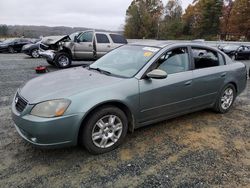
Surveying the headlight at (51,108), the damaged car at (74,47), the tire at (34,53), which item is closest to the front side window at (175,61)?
the headlight at (51,108)

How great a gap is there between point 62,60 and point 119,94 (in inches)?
303

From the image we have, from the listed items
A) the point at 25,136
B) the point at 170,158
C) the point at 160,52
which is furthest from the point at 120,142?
the point at 160,52

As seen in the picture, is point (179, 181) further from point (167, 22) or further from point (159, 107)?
point (167, 22)

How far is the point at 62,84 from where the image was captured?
318 cm

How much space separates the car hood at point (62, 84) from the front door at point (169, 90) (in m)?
0.48

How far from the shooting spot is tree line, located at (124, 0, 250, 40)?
146 feet

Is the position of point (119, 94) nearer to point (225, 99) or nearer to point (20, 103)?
point (20, 103)

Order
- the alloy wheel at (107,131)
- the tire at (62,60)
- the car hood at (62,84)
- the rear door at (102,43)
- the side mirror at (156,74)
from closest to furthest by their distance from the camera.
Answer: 1. the car hood at (62,84)
2. the alloy wheel at (107,131)
3. the side mirror at (156,74)
4. the tire at (62,60)
5. the rear door at (102,43)

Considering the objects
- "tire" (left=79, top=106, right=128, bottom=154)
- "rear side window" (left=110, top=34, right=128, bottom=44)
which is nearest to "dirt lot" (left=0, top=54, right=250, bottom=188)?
"tire" (left=79, top=106, right=128, bottom=154)

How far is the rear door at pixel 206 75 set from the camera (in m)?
4.00

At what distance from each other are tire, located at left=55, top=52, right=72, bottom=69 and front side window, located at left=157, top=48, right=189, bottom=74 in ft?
23.5

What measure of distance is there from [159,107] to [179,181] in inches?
46.5

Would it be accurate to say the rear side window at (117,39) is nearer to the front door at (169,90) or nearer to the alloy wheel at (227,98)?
the alloy wheel at (227,98)

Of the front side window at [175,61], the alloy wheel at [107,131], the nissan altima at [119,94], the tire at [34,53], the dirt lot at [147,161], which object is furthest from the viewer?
the tire at [34,53]
